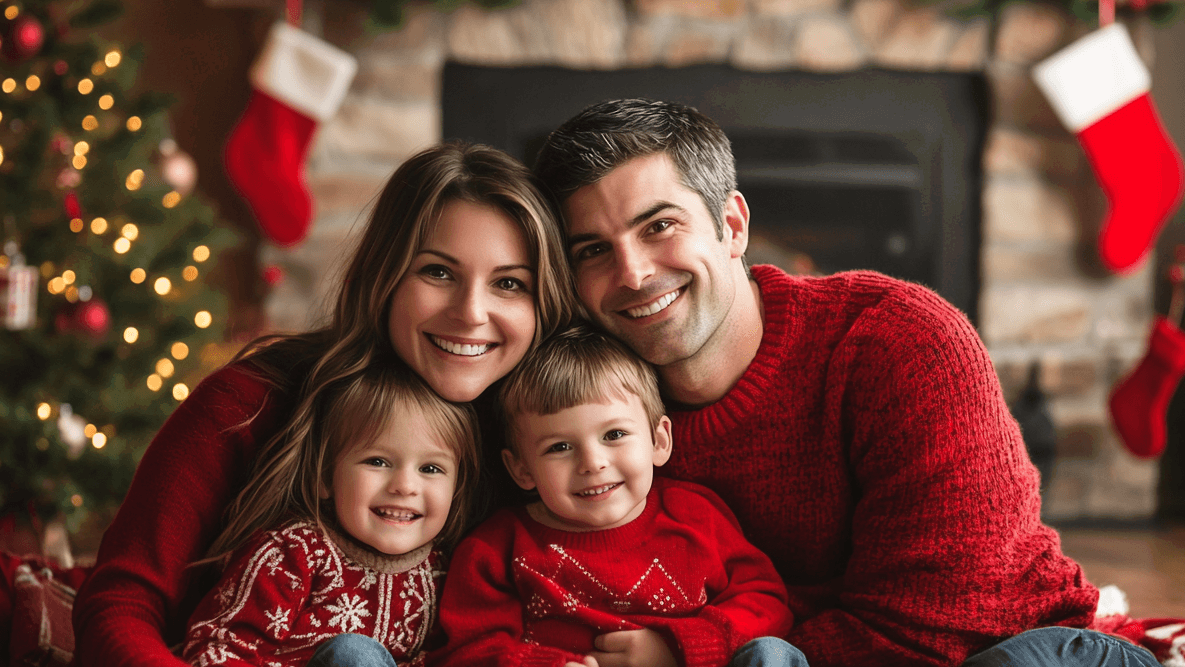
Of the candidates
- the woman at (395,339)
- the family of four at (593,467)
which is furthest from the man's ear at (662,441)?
the woman at (395,339)

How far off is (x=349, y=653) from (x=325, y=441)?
0.32m

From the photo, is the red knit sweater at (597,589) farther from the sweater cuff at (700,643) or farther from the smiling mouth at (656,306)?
the smiling mouth at (656,306)

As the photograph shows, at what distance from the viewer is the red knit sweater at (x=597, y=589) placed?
→ 1275mm

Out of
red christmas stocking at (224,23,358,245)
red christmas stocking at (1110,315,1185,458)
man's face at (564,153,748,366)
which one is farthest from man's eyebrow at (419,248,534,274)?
red christmas stocking at (1110,315,1185,458)

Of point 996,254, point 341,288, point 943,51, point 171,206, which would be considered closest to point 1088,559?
point 996,254

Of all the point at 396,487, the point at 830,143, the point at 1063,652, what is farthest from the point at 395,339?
the point at 830,143

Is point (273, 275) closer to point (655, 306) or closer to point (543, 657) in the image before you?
point (655, 306)

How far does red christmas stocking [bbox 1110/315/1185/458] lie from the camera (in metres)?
3.08

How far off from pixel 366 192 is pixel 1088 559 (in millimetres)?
2624

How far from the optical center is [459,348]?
1.36 m

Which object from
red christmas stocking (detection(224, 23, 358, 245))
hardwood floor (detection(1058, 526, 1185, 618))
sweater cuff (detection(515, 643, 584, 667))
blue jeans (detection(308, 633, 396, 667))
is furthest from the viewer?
red christmas stocking (detection(224, 23, 358, 245))

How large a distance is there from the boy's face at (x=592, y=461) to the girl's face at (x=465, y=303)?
11cm

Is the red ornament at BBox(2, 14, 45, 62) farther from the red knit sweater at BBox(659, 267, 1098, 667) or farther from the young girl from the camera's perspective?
the red knit sweater at BBox(659, 267, 1098, 667)

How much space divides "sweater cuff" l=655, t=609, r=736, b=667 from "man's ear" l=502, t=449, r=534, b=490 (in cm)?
29
